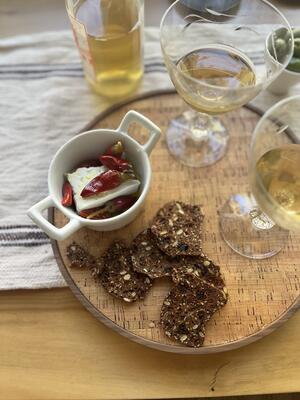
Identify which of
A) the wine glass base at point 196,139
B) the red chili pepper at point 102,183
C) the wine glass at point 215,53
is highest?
the wine glass at point 215,53

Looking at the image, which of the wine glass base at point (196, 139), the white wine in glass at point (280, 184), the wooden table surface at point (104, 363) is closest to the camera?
the white wine in glass at point (280, 184)

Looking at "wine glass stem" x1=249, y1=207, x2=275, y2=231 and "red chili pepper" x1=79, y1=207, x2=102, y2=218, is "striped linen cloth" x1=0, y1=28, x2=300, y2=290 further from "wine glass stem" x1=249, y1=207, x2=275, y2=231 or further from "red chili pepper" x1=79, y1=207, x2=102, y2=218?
"wine glass stem" x1=249, y1=207, x2=275, y2=231

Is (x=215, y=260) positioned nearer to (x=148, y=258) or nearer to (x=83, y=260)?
(x=148, y=258)

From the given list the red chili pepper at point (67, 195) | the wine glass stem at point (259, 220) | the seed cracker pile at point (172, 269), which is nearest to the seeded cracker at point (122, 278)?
the seed cracker pile at point (172, 269)

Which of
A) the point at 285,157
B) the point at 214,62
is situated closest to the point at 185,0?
the point at 214,62

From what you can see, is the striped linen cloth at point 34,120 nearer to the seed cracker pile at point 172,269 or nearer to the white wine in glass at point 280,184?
the seed cracker pile at point 172,269

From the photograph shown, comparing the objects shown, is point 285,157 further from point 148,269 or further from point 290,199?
point 148,269

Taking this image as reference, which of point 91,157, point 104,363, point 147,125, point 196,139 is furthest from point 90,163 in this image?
point 104,363

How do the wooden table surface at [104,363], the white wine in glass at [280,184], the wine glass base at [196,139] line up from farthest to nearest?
1. the wine glass base at [196,139]
2. the wooden table surface at [104,363]
3. the white wine in glass at [280,184]
